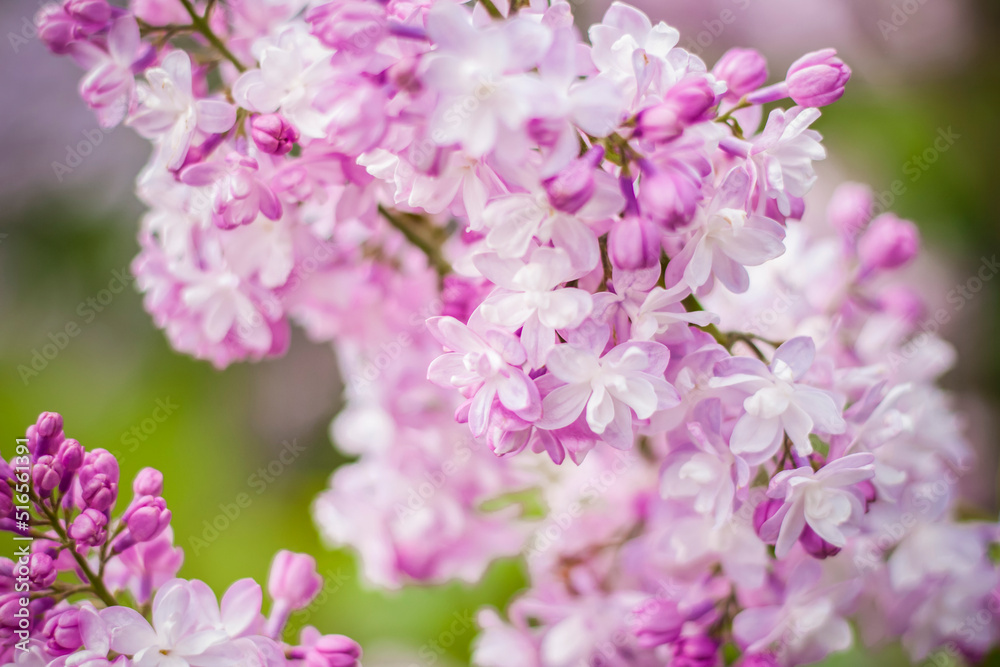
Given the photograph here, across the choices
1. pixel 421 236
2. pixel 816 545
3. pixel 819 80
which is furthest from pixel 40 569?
pixel 819 80

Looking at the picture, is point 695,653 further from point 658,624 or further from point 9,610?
point 9,610

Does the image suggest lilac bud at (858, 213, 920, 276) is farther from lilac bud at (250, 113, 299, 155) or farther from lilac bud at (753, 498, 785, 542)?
lilac bud at (250, 113, 299, 155)

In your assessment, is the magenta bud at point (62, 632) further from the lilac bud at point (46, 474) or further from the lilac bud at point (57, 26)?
the lilac bud at point (57, 26)

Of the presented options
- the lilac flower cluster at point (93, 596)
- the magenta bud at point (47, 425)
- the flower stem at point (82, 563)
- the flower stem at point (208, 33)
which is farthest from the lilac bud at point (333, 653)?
the flower stem at point (208, 33)

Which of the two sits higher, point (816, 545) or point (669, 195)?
point (669, 195)

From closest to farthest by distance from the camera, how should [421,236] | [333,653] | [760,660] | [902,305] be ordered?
[333,653]
[760,660]
[421,236]
[902,305]
